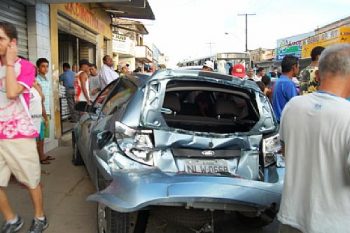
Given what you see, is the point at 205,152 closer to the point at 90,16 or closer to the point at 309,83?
the point at 309,83

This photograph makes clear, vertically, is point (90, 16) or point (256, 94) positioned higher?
point (90, 16)

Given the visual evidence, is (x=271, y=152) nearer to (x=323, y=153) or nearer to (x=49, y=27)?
(x=323, y=153)

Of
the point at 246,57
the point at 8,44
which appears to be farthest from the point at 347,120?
the point at 246,57

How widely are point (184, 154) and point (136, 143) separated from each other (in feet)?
1.36

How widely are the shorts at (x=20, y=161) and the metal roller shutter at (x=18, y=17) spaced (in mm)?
4425

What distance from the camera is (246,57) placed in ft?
81.3

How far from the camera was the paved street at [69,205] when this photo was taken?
4395 mm

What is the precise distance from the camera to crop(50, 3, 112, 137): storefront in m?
9.58

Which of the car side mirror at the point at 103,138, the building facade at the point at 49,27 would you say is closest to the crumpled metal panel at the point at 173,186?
the car side mirror at the point at 103,138

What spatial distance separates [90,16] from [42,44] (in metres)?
5.29

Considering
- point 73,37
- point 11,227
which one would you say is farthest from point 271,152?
point 73,37

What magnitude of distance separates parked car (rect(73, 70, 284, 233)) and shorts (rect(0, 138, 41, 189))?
0.55m

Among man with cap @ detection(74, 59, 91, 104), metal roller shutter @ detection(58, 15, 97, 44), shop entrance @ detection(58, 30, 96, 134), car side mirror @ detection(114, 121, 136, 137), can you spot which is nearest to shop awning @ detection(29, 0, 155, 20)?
metal roller shutter @ detection(58, 15, 97, 44)

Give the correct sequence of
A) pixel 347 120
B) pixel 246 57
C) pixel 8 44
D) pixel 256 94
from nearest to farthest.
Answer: pixel 347 120, pixel 8 44, pixel 256 94, pixel 246 57
